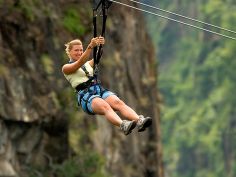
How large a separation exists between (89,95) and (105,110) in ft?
1.88

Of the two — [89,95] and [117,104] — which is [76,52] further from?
[117,104]

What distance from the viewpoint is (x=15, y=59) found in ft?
83.7

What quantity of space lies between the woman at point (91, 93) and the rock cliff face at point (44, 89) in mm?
9559

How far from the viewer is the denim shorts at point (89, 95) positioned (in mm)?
13977

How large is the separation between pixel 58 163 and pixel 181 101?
322 ft

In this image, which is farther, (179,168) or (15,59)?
(179,168)

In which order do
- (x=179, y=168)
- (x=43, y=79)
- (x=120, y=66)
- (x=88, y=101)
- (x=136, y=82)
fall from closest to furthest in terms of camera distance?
(x=88, y=101), (x=43, y=79), (x=120, y=66), (x=136, y=82), (x=179, y=168)

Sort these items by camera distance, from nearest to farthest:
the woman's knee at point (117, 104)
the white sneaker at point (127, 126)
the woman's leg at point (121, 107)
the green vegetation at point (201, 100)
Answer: the white sneaker at point (127, 126)
the woman's leg at point (121, 107)
the woman's knee at point (117, 104)
the green vegetation at point (201, 100)

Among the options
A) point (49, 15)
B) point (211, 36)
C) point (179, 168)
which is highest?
point (211, 36)

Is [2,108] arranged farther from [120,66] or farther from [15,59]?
[120,66]

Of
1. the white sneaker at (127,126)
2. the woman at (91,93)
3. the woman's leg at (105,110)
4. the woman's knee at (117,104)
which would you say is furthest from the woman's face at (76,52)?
the white sneaker at (127,126)

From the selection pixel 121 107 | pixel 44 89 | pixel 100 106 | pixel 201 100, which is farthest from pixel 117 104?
pixel 201 100

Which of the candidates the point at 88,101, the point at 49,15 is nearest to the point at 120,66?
the point at 49,15

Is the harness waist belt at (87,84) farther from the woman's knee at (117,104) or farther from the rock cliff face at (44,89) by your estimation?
the rock cliff face at (44,89)
